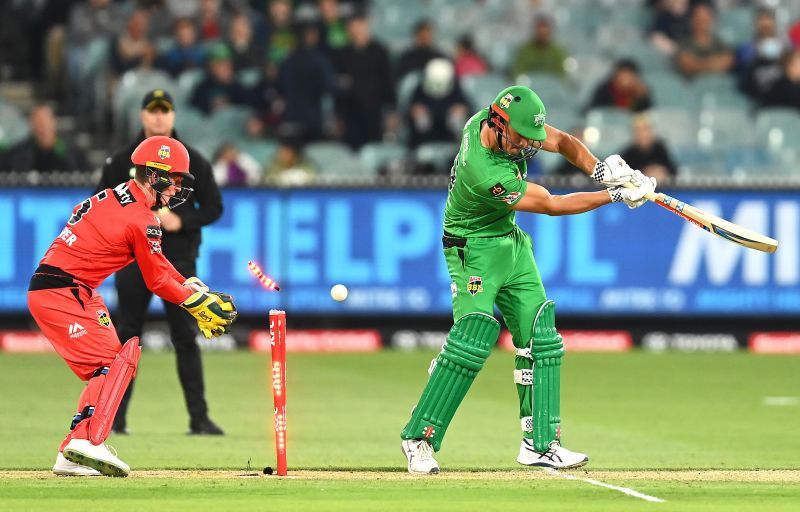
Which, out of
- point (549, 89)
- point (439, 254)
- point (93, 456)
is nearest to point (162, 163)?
point (93, 456)

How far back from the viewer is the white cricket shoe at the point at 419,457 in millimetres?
10250

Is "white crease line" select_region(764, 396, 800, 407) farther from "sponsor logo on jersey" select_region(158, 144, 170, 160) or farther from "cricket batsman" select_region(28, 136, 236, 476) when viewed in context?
"sponsor logo on jersey" select_region(158, 144, 170, 160)

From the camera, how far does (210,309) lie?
32.6 feet

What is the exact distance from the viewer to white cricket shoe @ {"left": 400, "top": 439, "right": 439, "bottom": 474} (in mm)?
10250

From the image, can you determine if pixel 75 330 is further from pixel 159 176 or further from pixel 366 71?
pixel 366 71

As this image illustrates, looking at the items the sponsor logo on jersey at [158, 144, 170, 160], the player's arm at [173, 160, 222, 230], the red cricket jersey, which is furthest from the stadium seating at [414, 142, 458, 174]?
the red cricket jersey

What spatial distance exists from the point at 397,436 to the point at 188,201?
7.86ft

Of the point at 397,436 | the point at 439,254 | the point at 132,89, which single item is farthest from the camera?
the point at 132,89

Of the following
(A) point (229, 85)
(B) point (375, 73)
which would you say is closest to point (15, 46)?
(A) point (229, 85)

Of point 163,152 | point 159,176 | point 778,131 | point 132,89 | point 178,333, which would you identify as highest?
point 132,89

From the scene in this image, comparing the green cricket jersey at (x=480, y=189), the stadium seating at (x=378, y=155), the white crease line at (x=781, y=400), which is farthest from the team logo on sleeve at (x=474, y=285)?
the stadium seating at (x=378, y=155)

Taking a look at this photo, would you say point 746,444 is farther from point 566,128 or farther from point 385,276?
point 566,128

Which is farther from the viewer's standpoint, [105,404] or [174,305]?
[174,305]

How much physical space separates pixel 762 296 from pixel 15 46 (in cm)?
1128
